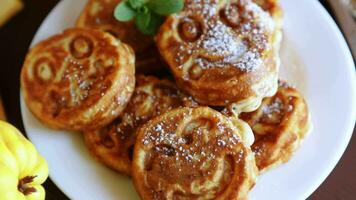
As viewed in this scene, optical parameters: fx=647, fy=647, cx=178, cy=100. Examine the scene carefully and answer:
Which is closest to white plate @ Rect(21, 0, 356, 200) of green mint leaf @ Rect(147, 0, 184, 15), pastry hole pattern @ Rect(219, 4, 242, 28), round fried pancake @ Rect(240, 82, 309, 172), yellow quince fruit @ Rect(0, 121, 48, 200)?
round fried pancake @ Rect(240, 82, 309, 172)

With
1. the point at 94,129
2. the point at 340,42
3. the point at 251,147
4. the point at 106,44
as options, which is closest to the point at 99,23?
the point at 106,44

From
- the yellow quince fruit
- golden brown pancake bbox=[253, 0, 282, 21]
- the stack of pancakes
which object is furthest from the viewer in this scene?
golden brown pancake bbox=[253, 0, 282, 21]

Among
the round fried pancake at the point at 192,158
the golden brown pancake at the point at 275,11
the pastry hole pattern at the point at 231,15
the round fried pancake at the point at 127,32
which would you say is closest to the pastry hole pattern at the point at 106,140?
the round fried pancake at the point at 192,158

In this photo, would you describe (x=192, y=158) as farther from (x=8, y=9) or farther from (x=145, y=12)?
(x=8, y=9)

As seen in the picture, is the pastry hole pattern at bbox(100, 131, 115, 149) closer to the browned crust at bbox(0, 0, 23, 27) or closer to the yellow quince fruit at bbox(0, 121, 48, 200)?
the yellow quince fruit at bbox(0, 121, 48, 200)

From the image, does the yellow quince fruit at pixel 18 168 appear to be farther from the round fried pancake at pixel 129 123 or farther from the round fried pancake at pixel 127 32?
the round fried pancake at pixel 127 32

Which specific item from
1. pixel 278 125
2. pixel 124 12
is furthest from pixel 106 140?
pixel 278 125

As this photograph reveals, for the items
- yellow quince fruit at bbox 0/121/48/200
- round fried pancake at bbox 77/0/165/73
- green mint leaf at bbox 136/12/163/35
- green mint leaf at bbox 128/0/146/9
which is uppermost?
green mint leaf at bbox 128/0/146/9

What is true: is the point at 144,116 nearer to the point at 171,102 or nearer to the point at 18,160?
the point at 171,102
